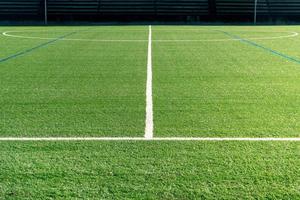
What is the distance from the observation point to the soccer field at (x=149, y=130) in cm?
279

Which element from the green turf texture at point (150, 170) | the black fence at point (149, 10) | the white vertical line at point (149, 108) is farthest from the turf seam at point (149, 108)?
the black fence at point (149, 10)

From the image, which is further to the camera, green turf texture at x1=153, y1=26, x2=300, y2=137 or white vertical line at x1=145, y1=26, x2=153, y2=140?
green turf texture at x1=153, y1=26, x2=300, y2=137

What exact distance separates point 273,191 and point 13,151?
1.86 meters

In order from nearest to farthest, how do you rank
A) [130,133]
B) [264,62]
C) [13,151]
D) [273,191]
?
[273,191] < [13,151] < [130,133] < [264,62]

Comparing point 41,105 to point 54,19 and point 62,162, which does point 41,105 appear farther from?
point 54,19

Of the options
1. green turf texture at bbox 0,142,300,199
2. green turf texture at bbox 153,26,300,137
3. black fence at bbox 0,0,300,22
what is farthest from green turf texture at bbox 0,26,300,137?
black fence at bbox 0,0,300,22

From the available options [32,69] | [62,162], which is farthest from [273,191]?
[32,69]

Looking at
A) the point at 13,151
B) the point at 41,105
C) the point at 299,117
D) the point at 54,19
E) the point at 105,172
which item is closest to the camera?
the point at 105,172

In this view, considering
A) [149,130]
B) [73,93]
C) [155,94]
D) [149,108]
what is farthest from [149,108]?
[73,93]

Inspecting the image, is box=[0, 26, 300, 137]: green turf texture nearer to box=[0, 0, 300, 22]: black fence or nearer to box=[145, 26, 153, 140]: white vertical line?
box=[145, 26, 153, 140]: white vertical line

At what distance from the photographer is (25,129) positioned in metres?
3.93

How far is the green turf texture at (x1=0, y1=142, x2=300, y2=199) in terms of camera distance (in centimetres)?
267

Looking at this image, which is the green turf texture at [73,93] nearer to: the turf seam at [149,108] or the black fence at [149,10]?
the turf seam at [149,108]

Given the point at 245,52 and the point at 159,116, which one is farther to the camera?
the point at 245,52
